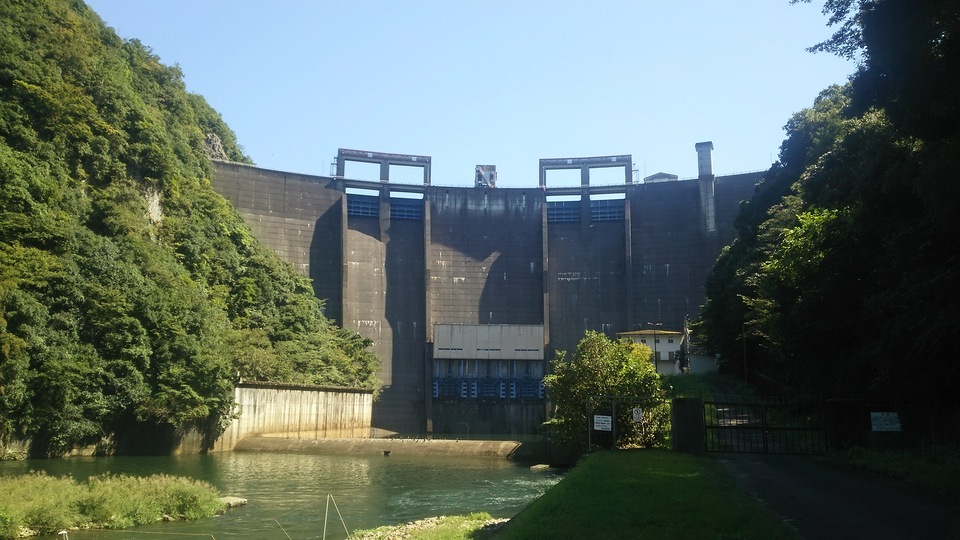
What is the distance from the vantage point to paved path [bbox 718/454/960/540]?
10.4m

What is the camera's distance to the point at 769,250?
3828 centimetres

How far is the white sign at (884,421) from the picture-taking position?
1892 cm

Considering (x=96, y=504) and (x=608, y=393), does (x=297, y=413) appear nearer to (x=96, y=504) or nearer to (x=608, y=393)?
(x=608, y=393)

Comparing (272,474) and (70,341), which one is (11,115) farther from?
(272,474)

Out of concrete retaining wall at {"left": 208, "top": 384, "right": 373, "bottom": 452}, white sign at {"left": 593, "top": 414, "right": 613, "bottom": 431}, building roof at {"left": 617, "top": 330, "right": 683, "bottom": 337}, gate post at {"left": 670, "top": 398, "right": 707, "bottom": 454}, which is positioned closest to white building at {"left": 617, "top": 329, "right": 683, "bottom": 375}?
building roof at {"left": 617, "top": 330, "right": 683, "bottom": 337}

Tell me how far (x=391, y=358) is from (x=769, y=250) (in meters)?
34.9

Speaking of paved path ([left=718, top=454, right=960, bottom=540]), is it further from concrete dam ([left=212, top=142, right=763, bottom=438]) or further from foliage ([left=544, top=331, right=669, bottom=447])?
concrete dam ([left=212, top=142, right=763, bottom=438])

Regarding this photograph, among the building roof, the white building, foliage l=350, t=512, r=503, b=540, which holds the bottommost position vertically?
foliage l=350, t=512, r=503, b=540

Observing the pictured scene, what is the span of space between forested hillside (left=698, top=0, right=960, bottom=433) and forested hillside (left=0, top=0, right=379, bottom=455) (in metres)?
25.8

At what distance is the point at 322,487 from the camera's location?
26188 mm

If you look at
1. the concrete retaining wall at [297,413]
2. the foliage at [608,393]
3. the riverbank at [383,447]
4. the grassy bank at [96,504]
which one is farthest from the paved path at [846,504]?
the concrete retaining wall at [297,413]

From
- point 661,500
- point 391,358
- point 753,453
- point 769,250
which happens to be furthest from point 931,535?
point 391,358

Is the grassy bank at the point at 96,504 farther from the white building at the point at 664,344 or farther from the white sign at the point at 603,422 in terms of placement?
the white building at the point at 664,344

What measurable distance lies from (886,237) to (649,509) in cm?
1146
